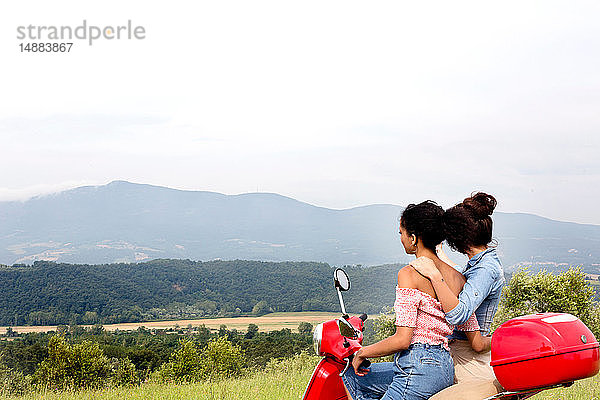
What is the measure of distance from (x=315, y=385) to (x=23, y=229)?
103 m

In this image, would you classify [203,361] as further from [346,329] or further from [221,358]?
[346,329]

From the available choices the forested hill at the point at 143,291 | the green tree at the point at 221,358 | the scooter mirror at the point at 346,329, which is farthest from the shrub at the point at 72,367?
the forested hill at the point at 143,291

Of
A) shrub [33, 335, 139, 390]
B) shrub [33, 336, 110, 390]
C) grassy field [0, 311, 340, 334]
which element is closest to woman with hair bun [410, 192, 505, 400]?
shrub [33, 335, 139, 390]

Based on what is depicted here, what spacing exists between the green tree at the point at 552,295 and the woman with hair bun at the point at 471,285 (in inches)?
375

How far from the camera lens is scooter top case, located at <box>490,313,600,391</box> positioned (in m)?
2.26

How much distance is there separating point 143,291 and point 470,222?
31106 millimetres

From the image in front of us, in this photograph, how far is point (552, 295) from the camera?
1151 centimetres

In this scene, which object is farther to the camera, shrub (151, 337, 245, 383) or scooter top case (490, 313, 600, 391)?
shrub (151, 337, 245, 383)

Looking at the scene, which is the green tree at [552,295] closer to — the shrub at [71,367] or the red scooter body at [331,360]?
the shrub at [71,367]

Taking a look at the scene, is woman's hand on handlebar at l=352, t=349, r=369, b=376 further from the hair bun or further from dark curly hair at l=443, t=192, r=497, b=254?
the hair bun

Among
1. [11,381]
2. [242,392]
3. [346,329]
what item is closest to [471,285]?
[346,329]

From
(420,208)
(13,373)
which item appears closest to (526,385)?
(420,208)

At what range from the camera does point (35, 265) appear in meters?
31.8

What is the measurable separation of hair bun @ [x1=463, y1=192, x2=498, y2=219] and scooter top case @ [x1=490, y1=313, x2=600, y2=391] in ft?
2.05
